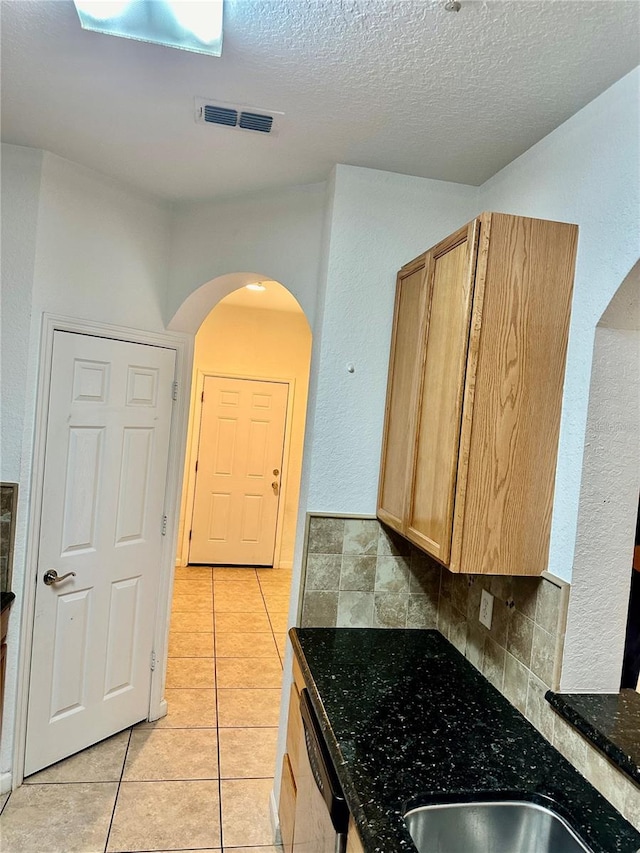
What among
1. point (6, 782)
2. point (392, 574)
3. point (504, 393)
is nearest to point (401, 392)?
point (504, 393)

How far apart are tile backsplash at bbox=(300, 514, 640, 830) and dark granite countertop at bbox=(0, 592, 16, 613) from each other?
1.18 metres

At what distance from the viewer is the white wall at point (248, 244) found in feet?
7.89

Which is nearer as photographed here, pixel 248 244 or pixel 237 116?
pixel 237 116

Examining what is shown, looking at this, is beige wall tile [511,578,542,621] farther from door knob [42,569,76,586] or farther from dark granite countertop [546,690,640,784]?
door knob [42,569,76,586]

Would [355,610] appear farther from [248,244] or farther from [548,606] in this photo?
[248,244]

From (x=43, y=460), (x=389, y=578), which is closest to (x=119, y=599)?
(x=43, y=460)

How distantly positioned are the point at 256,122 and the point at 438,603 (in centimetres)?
187

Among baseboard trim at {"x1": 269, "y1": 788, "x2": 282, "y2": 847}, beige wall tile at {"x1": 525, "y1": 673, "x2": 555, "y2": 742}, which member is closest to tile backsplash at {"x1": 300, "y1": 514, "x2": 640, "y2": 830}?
beige wall tile at {"x1": 525, "y1": 673, "x2": 555, "y2": 742}

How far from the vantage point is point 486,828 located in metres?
1.34

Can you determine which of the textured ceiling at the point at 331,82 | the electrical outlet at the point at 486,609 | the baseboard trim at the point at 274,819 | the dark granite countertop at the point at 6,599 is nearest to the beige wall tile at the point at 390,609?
the electrical outlet at the point at 486,609

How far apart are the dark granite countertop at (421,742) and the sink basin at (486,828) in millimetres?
29

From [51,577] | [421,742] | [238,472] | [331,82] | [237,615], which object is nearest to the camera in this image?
[421,742]

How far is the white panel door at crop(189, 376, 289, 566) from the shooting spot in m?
5.67

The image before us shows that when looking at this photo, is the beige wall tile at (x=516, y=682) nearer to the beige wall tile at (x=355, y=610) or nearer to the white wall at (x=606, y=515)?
the white wall at (x=606, y=515)
